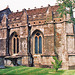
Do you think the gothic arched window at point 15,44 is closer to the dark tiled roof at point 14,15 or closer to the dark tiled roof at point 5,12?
the dark tiled roof at point 14,15

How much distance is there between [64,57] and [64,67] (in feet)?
3.98

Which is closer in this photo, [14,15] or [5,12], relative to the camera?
[14,15]

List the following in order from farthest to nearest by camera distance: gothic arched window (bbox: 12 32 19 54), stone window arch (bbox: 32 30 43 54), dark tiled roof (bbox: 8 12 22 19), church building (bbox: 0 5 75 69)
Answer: dark tiled roof (bbox: 8 12 22 19)
gothic arched window (bbox: 12 32 19 54)
stone window arch (bbox: 32 30 43 54)
church building (bbox: 0 5 75 69)

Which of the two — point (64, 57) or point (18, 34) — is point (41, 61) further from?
point (18, 34)

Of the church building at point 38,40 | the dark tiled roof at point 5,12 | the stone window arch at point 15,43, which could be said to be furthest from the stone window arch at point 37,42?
the dark tiled roof at point 5,12

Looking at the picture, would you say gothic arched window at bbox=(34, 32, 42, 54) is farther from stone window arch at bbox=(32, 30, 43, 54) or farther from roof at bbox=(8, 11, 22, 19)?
roof at bbox=(8, 11, 22, 19)

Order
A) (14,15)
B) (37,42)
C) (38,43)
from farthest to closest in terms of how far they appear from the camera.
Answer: (14,15) < (37,42) < (38,43)

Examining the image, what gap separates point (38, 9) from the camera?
23422 mm

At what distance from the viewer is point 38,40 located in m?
19.6

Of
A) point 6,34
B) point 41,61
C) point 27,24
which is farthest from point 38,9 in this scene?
point 41,61

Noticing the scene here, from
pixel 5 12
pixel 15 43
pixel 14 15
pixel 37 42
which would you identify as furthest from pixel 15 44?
pixel 5 12

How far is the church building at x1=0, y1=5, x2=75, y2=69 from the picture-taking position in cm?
1759

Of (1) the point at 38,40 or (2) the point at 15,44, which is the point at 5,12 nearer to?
(2) the point at 15,44

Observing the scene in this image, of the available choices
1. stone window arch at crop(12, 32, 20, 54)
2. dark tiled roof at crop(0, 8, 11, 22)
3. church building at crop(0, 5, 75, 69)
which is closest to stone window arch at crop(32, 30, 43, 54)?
church building at crop(0, 5, 75, 69)
